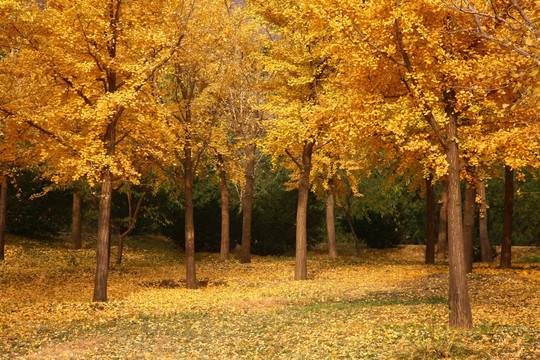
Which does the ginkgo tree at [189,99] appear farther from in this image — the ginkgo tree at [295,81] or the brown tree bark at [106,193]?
the ginkgo tree at [295,81]

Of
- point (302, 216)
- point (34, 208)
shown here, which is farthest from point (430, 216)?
point (34, 208)

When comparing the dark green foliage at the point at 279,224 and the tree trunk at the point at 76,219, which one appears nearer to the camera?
the tree trunk at the point at 76,219

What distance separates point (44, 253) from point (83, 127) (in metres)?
10.9

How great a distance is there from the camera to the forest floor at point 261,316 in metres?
9.57

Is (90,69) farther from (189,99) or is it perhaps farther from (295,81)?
(295,81)

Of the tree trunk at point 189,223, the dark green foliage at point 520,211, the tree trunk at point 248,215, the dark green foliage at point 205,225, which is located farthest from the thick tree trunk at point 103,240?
the dark green foliage at point 520,211

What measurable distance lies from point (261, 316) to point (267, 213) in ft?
66.6

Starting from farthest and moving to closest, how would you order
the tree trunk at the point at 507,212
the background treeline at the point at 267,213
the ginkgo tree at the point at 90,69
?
the background treeline at the point at 267,213 → the tree trunk at the point at 507,212 → the ginkgo tree at the point at 90,69

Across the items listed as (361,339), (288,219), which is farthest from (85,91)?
(288,219)

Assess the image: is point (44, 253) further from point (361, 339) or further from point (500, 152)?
point (500, 152)

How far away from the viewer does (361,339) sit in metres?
9.89

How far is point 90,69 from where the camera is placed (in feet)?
48.0

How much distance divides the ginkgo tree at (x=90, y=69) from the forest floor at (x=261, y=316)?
2492 mm

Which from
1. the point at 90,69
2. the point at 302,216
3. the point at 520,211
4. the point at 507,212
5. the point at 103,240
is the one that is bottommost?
the point at 103,240
